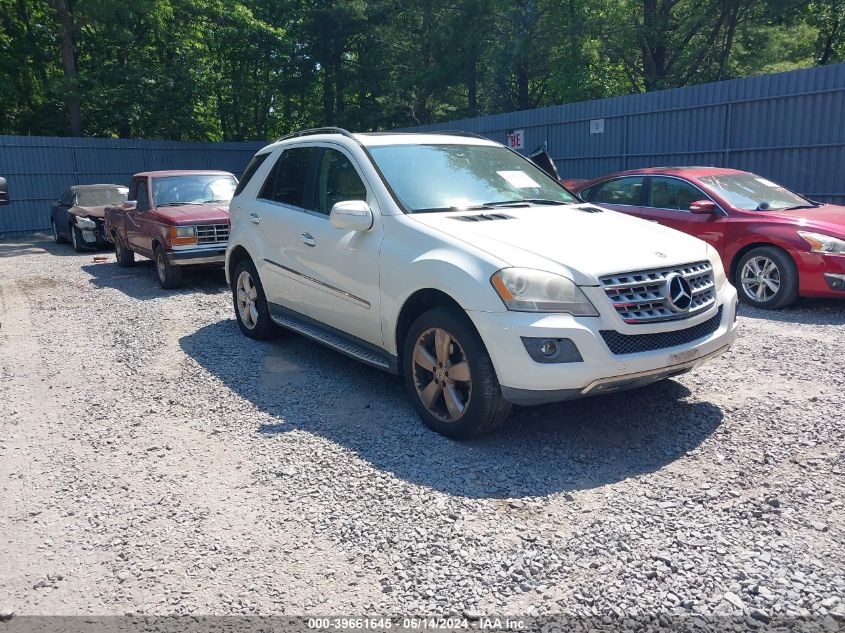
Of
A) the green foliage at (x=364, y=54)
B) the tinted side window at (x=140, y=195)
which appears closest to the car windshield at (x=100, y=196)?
the tinted side window at (x=140, y=195)

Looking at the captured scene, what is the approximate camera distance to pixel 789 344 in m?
6.46

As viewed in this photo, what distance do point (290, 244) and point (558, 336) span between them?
112 inches

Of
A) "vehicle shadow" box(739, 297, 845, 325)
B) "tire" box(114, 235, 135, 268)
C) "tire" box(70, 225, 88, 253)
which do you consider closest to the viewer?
"vehicle shadow" box(739, 297, 845, 325)

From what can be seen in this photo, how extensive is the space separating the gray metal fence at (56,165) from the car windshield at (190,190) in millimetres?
12925

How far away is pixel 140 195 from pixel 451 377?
8.96m

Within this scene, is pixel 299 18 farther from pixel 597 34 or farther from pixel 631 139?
pixel 631 139

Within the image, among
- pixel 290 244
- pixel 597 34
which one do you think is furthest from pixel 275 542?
pixel 597 34

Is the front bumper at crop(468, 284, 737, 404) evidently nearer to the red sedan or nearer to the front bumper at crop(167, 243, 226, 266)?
the red sedan

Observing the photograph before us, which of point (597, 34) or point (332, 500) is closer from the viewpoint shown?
point (332, 500)

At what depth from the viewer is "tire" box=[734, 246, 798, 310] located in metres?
7.79

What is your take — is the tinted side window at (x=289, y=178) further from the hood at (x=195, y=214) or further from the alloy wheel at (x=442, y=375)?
the hood at (x=195, y=214)

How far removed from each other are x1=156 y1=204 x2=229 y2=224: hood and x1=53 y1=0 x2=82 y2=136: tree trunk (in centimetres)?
1791

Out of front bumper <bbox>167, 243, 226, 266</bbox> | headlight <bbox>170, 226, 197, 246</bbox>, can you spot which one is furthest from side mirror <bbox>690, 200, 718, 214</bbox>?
headlight <bbox>170, 226, 197, 246</bbox>

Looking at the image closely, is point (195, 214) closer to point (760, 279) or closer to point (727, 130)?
point (760, 279)
